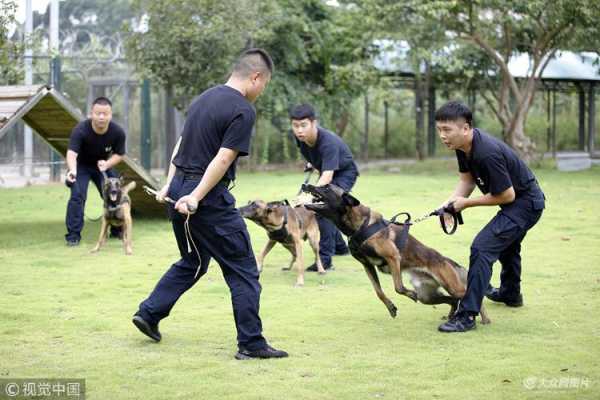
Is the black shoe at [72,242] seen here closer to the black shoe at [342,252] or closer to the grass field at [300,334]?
the grass field at [300,334]

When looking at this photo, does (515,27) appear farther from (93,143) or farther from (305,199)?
(305,199)

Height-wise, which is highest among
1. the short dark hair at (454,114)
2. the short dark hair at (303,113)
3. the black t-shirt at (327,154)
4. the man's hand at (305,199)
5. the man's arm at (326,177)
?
the short dark hair at (303,113)

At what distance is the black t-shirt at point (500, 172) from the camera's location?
6613mm

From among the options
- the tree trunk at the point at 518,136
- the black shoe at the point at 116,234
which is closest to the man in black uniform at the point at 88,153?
the black shoe at the point at 116,234

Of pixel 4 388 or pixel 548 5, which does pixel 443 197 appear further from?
pixel 4 388

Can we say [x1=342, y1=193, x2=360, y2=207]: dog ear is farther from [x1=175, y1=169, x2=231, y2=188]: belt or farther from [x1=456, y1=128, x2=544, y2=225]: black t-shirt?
[x1=175, y1=169, x2=231, y2=188]: belt

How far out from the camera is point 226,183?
5797mm

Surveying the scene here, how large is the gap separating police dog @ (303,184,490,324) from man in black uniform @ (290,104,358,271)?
200 cm

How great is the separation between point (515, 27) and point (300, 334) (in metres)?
17.7

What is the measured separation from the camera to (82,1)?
31.5m

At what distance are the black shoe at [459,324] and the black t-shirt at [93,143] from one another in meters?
6.62

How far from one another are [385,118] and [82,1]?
11728 mm

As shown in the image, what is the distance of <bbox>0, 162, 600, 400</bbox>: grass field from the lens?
527 cm

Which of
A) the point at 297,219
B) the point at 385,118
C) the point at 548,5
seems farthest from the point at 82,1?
the point at 297,219
